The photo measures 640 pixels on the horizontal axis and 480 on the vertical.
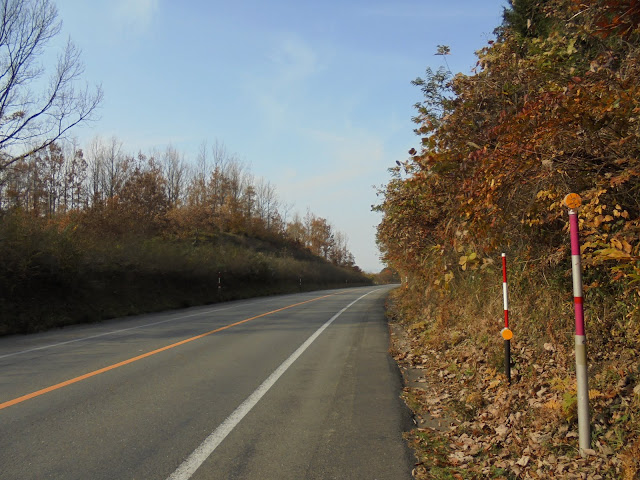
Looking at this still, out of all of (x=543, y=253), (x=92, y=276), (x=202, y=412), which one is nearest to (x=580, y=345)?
(x=543, y=253)

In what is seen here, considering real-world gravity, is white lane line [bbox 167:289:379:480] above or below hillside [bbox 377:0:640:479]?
below

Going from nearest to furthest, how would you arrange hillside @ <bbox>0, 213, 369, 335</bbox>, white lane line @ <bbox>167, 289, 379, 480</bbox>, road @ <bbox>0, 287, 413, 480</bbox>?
white lane line @ <bbox>167, 289, 379, 480</bbox> < road @ <bbox>0, 287, 413, 480</bbox> < hillside @ <bbox>0, 213, 369, 335</bbox>

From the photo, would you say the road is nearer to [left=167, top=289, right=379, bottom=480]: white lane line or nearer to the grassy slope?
[left=167, top=289, right=379, bottom=480]: white lane line

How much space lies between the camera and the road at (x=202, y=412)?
3.93 m

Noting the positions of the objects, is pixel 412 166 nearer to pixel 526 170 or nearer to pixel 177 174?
pixel 526 170

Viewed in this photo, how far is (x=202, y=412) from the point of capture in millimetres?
5309

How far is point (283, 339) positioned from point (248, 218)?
5879cm

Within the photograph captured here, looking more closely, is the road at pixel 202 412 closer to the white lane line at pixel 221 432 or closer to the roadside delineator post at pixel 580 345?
the white lane line at pixel 221 432

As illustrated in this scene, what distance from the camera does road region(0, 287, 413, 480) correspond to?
393cm

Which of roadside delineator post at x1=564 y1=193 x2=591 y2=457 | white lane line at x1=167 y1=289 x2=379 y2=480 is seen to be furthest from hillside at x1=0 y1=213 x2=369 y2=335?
roadside delineator post at x1=564 y1=193 x2=591 y2=457

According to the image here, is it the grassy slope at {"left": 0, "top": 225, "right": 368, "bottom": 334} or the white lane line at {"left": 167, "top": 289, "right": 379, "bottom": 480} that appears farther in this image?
the grassy slope at {"left": 0, "top": 225, "right": 368, "bottom": 334}

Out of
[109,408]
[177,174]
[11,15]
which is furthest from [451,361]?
[177,174]

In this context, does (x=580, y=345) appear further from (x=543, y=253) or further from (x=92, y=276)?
(x=92, y=276)

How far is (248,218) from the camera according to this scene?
224 feet
